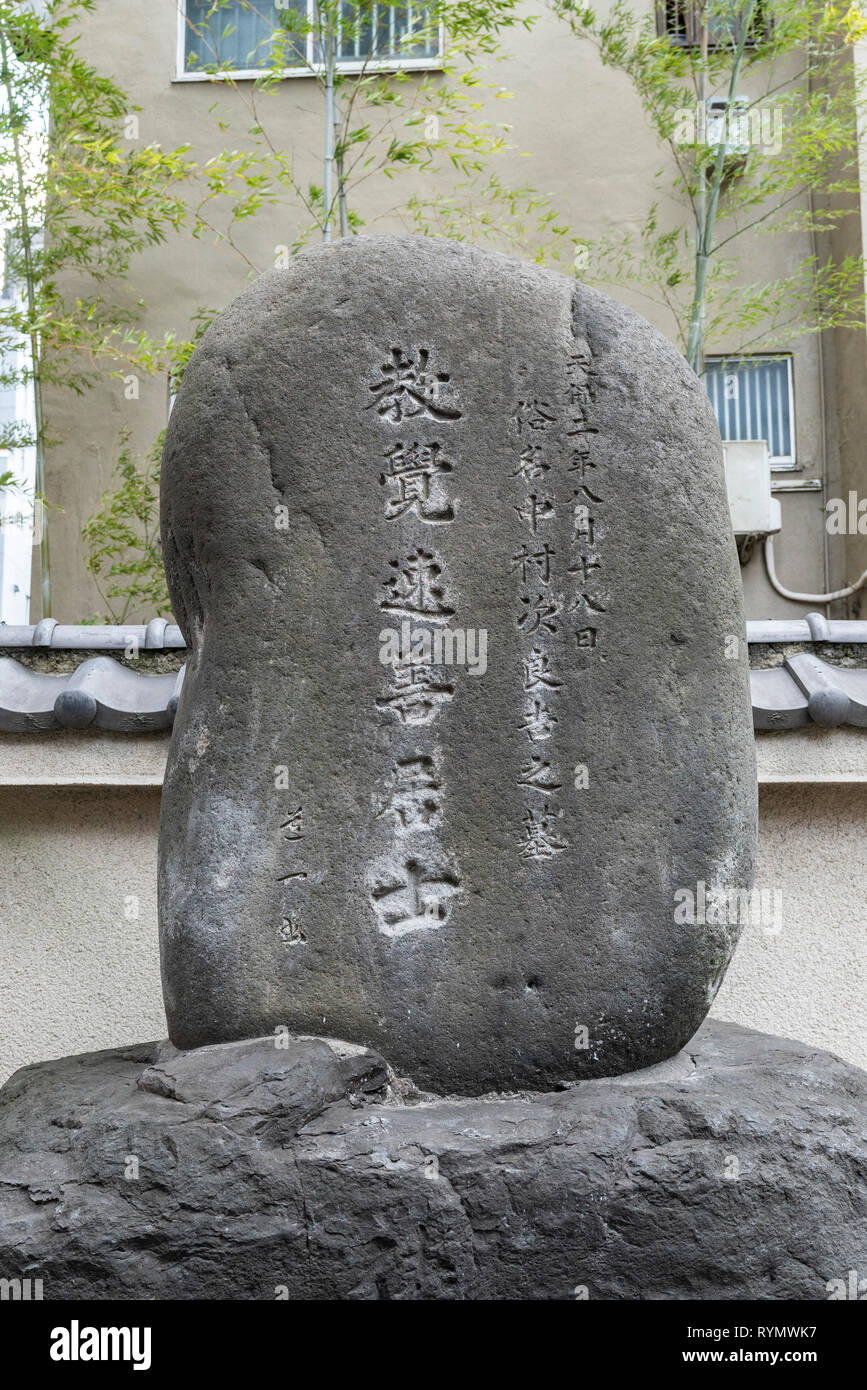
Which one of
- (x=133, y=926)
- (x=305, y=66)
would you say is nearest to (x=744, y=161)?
(x=305, y=66)

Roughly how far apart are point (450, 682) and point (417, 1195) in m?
1.08

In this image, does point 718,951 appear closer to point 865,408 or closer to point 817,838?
point 817,838

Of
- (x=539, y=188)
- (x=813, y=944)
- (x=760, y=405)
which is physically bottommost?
(x=813, y=944)

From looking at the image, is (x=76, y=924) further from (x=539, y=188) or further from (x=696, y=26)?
(x=696, y=26)

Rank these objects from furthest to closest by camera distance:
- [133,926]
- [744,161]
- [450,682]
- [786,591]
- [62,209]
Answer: [786,591] < [744,161] < [62,209] < [133,926] < [450,682]

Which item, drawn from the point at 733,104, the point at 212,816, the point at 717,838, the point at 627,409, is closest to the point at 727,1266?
the point at 717,838

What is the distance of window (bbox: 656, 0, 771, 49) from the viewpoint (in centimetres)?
820

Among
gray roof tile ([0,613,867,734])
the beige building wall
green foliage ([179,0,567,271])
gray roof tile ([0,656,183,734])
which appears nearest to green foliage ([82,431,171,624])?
the beige building wall

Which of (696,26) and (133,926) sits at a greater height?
(696,26)

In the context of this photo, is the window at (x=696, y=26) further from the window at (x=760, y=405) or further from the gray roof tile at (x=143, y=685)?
the gray roof tile at (x=143, y=685)

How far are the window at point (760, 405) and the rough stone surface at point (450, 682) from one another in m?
6.55

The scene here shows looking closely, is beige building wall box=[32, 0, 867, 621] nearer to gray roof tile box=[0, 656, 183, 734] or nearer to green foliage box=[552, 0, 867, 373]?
green foliage box=[552, 0, 867, 373]

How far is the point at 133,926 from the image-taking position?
4.41 m

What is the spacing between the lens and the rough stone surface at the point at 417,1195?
7.54 feet
